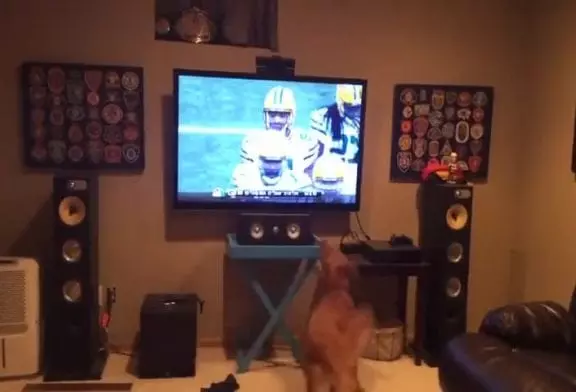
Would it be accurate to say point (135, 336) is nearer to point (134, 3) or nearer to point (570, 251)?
point (134, 3)

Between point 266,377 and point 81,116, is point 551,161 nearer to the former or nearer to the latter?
point 266,377

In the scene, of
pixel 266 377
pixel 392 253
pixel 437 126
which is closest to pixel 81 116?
pixel 266 377

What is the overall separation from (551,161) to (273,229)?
1.60m

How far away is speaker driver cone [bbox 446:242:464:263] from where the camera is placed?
362 centimetres

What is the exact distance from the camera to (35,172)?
11.8 ft

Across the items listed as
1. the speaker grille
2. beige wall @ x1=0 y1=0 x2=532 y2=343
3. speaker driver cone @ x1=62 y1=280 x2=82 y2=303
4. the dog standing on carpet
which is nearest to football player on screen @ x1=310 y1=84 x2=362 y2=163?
beige wall @ x1=0 y1=0 x2=532 y2=343

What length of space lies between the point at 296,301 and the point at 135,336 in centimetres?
93

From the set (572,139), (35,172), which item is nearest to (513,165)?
(572,139)

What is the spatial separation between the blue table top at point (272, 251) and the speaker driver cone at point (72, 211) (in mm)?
743

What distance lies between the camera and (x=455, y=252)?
3.63 m

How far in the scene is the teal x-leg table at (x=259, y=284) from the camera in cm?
340

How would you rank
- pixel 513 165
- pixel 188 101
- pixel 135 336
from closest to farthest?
Result: pixel 188 101 → pixel 135 336 → pixel 513 165

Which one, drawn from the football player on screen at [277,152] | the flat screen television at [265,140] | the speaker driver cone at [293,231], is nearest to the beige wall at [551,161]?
the flat screen television at [265,140]

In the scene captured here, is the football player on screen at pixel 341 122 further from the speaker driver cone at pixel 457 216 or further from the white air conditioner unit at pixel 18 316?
the white air conditioner unit at pixel 18 316
